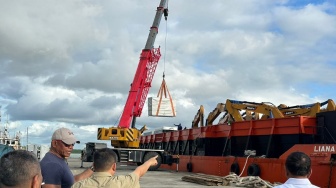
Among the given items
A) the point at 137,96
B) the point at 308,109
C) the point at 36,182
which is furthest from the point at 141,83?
the point at 36,182

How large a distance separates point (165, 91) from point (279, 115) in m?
A: 10.4

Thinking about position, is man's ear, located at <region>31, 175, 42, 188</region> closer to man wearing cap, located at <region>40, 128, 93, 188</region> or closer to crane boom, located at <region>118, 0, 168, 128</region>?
man wearing cap, located at <region>40, 128, 93, 188</region>

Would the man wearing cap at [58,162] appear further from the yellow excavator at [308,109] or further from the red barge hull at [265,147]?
the yellow excavator at [308,109]

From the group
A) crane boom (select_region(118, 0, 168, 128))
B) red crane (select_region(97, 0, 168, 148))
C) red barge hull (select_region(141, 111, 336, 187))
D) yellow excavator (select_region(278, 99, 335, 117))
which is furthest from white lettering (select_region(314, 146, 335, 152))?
crane boom (select_region(118, 0, 168, 128))

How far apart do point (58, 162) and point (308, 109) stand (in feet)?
54.0

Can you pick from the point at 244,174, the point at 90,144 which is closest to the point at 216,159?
the point at 244,174

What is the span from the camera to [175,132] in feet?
100

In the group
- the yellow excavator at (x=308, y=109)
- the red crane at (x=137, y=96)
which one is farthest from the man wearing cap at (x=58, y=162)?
the red crane at (x=137, y=96)

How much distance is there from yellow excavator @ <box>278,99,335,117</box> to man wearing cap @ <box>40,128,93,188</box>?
15.9 metres

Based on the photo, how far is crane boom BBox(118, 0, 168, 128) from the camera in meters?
27.3

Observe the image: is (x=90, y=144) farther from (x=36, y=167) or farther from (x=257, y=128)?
(x=36, y=167)

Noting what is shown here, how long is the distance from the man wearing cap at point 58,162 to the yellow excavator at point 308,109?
52.3ft

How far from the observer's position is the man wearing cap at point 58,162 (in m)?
4.15

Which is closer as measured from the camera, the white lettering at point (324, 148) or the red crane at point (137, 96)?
the white lettering at point (324, 148)
